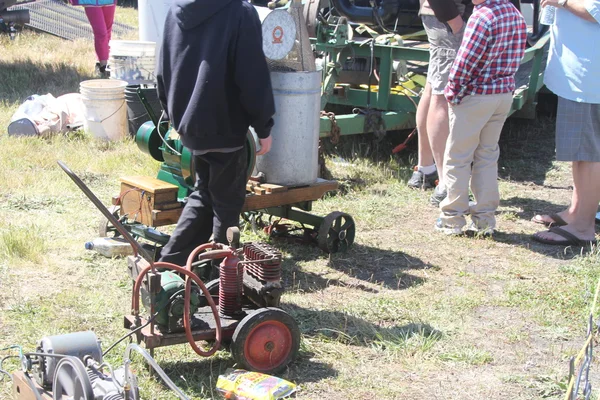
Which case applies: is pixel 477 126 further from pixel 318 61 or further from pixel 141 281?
pixel 141 281

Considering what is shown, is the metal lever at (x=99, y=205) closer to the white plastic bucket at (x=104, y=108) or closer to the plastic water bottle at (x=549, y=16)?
the plastic water bottle at (x=549, y=16)

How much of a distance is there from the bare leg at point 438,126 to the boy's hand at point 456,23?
503 mm

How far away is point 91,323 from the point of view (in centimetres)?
402

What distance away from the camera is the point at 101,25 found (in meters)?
10.4

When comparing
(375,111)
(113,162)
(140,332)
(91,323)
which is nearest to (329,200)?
(375,111)

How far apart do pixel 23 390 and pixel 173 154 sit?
6.40ft

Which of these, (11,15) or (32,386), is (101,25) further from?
(32,386)

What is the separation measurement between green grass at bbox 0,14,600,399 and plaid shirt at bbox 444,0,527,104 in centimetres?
108

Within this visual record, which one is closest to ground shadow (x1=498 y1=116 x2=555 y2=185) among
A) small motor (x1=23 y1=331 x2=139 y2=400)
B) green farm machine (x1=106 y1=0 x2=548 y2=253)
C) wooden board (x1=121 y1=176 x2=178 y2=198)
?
green farm machine (x1=106 y1=0 x2=548 y2=253)

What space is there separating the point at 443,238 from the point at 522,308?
4.02 ft

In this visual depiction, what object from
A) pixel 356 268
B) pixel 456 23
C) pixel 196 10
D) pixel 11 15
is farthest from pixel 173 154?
pixel 11 15

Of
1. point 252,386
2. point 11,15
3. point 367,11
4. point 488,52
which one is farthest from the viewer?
point 11,15

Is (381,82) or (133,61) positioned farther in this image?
(133,61)

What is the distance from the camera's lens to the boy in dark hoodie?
152 inches
